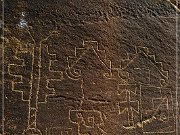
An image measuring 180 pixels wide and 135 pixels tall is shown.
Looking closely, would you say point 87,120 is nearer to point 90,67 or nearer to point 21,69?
point 90,67

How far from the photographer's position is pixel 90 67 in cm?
272

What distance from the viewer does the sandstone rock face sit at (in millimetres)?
2664

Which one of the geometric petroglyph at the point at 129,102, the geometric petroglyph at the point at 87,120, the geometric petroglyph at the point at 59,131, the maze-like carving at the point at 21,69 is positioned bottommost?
the geometric petroglyph at the point at 59,131

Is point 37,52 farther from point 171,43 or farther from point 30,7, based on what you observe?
point 171,43

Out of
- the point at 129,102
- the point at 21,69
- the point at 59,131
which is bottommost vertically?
the point at 59,131

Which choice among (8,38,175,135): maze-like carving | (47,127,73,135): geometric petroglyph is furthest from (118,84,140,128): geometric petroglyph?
(47,127,73,135): geometric petroglyph

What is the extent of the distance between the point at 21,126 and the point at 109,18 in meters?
0.87

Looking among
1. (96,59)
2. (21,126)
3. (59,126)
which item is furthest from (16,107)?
(96,59)

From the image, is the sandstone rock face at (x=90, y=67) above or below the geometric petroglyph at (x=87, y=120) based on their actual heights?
above

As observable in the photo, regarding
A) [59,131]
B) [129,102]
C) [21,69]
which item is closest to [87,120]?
[59,131]

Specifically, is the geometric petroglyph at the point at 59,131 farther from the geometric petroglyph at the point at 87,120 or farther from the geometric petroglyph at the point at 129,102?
the geometric petroglyph at the point at 129,102

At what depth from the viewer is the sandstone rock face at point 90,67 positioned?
2664 millimetres

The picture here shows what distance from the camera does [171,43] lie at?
2.81 meters

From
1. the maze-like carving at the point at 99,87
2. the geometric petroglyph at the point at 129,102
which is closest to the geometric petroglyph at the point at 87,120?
the maze-like carving at the point at 99,87
